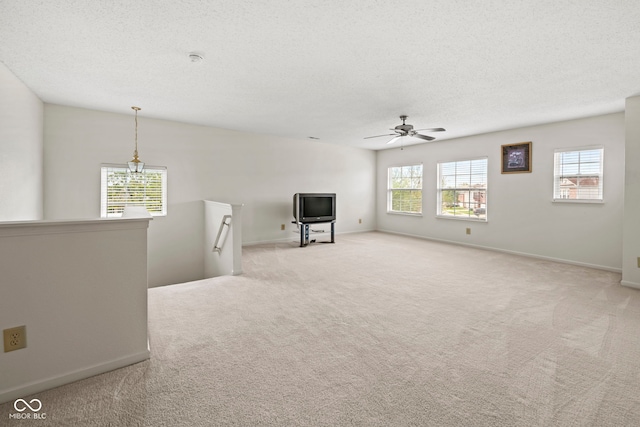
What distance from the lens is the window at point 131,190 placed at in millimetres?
4922

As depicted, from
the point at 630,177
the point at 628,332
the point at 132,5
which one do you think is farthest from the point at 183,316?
the point at 630,177

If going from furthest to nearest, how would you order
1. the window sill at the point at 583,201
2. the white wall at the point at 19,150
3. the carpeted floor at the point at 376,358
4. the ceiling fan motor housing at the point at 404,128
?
1. the window sill at the point at 583,201
2. the ceiling fan motor housing at the point at 404,128
3. the white wall at the point at 19,150
4. the carpeted floor at the point at 376,358

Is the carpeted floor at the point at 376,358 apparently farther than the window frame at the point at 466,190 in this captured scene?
No

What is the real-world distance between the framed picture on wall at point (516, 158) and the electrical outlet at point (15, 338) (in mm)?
6871

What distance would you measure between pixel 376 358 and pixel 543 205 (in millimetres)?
4927

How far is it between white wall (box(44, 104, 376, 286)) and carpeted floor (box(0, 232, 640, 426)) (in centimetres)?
221

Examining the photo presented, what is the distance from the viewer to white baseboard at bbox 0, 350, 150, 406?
1.66 m

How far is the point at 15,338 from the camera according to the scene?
1.69m

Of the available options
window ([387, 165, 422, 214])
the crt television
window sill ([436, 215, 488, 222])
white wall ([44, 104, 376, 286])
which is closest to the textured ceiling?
white wall ([44, 104, 376, 286])

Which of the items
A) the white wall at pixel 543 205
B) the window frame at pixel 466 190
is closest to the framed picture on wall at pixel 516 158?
the white wall at pixel 543 205

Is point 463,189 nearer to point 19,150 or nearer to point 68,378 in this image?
point 68,378

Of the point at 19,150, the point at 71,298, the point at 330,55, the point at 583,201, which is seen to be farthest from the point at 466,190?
the point at 19,150

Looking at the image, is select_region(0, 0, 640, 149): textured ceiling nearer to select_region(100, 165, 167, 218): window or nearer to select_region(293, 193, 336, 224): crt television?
select_region(100, 165, 167, 218): window

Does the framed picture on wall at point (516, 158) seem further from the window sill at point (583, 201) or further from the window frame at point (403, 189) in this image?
the window frame at point (403, 189)
